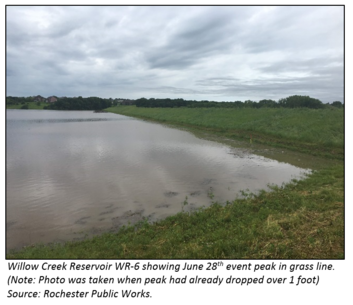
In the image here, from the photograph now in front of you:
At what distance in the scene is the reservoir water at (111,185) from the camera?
8.32m

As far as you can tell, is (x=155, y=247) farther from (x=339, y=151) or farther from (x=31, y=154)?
(x=339, y=151)

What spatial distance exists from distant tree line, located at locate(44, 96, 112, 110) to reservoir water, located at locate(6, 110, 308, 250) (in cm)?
13911

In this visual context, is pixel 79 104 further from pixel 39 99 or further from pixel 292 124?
pixel 292 124

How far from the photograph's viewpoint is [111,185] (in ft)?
39.6

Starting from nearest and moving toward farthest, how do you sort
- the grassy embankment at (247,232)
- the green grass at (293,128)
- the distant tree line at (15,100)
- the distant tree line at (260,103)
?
1. the grassy embankment at (247,232)
2. the green grass at (293,128)
3. the distant tree line at (260,103)
4. the distant tree line at (15,100)

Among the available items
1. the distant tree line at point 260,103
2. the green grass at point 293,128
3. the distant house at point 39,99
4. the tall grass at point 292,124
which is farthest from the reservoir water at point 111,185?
the distant house at point 39,99

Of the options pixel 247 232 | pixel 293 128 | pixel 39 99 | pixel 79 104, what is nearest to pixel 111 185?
pixel 247 232

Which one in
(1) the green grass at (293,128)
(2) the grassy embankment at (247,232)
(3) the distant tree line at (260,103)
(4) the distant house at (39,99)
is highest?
(4) the distant house at (39,99)

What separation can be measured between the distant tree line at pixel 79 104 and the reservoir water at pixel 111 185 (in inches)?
5477

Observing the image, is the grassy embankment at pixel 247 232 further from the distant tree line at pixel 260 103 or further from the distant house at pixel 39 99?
the distant house at pixel 39 99

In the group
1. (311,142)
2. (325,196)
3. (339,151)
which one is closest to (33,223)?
(325,196)

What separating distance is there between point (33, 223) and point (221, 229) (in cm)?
634

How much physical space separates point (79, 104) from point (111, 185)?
515ft

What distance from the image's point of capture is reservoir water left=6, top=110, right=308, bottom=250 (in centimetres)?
832
